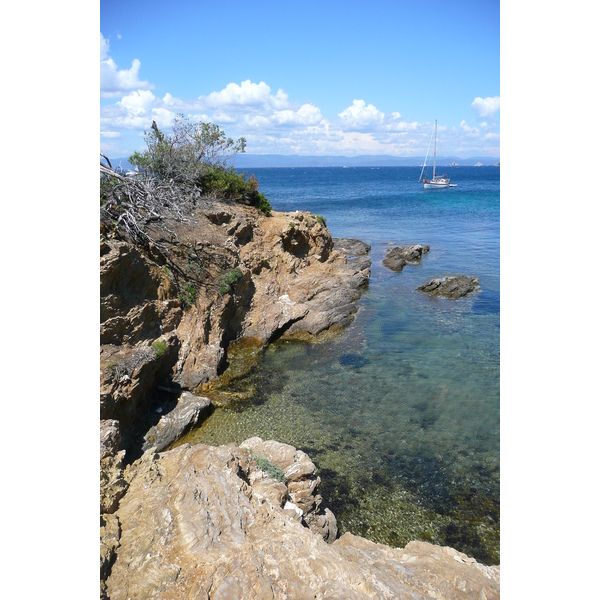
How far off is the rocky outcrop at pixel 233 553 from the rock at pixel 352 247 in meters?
27.3

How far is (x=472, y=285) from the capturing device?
2531 cm

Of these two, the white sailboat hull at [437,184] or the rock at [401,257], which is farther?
the white sailboat hull at [437,184]

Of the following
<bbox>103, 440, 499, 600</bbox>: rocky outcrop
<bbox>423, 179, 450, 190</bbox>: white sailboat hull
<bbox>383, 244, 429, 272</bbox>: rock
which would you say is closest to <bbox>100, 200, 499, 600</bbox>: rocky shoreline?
<bbox>103, 440, 499, 600</bbox>: rocky outcrop

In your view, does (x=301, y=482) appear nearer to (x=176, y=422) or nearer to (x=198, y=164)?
(x=176, y=422)

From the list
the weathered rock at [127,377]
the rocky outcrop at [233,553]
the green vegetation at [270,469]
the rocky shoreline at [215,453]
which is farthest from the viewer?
the weathered rock at [127,377]

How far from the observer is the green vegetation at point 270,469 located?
27.8 feet

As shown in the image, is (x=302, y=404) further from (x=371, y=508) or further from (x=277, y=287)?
(x=277, y=287)

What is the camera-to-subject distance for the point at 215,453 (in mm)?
7445

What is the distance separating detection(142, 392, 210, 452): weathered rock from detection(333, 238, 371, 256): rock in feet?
73.9

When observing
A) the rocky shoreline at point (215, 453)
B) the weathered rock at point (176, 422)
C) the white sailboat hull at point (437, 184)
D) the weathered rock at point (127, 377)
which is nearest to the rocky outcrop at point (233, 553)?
the rocky shoreline at point (215, 453)

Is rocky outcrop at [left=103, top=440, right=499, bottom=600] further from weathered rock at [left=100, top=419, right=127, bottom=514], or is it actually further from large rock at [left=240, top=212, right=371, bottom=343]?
large rock at [left=240, top=212, right=371, bottom=343]

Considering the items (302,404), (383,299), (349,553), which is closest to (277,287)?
(383,299)

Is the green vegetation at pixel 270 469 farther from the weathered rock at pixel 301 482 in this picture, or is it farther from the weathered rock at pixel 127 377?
the weathered rock at pixel 127 377

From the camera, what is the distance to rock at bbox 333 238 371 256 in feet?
110
